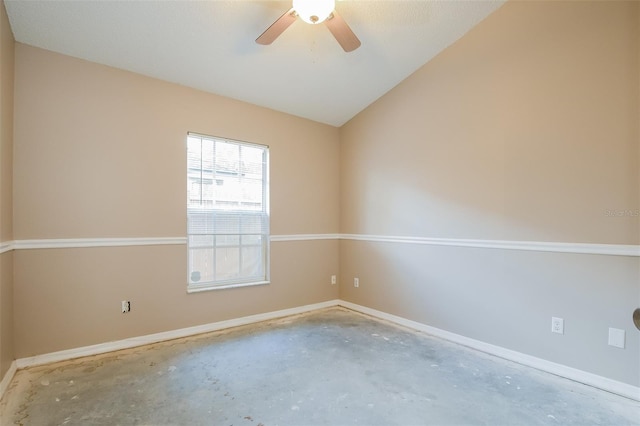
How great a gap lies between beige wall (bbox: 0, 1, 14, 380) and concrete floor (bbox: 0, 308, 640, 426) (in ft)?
1.02

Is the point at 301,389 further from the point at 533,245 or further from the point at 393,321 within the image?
the point at 533,245

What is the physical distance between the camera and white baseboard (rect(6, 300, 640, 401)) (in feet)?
7.13

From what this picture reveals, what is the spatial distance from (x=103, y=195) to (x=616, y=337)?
4.03 m

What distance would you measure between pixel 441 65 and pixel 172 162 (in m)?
2.81

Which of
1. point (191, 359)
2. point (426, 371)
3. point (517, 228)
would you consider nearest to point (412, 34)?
point (517, 228)

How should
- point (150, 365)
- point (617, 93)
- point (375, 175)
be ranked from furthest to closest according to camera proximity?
point (375, 175), point (150, 365), point (617, 93)

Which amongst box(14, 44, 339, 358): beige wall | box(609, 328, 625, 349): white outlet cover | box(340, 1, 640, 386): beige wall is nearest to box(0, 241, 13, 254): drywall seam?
box(14, 44, 339, 358): beige wall

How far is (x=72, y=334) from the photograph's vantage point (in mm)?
2604

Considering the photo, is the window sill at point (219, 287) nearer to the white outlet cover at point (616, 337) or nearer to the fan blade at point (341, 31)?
the fan blade at point (341, 31)

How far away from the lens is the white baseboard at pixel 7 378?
2.06m

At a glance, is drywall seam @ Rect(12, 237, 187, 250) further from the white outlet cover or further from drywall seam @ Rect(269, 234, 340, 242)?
the white outlet cover

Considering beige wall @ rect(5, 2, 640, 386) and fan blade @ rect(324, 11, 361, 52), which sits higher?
fan blade @ rect(324, 11, 361, 52)

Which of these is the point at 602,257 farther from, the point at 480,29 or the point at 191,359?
the point at 191,359

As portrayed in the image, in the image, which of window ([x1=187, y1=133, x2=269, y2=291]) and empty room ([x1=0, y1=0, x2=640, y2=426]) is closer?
empty room ([x1=0, y1=0, x2=640, y2=426])
